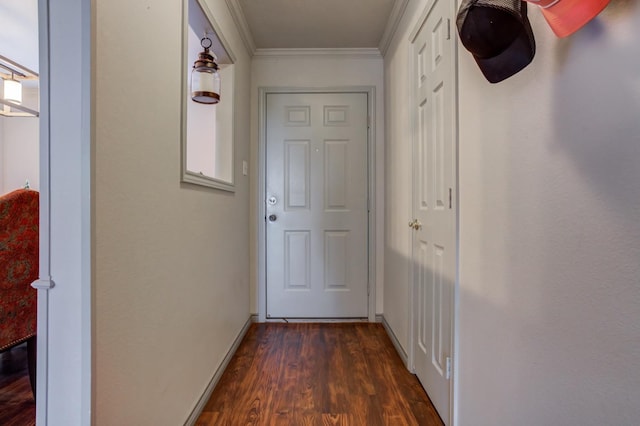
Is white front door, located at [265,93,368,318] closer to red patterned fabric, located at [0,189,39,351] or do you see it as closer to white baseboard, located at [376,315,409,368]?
white baseboard, located at [376,315,409,368]

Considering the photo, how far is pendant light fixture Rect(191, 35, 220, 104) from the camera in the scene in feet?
5.62

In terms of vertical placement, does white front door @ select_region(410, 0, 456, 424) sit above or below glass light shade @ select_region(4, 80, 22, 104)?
below

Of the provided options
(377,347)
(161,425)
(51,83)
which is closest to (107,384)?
(161,425)

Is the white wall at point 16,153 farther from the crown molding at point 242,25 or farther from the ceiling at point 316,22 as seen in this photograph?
the ceiling at point 316,22

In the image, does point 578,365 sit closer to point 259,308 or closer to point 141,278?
point 141,278

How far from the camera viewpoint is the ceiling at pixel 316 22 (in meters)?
2.20

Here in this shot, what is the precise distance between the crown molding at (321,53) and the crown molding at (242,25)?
0.11m

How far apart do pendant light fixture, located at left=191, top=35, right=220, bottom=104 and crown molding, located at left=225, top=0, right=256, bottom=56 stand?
0.49 meters

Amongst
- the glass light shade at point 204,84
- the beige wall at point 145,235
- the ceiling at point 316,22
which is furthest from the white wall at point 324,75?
the beige wall at point 145,235

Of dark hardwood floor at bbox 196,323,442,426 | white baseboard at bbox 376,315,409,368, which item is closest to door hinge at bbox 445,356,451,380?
dark hardwood floor at bbox 196,323,442,426

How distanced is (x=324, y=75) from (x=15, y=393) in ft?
9.67

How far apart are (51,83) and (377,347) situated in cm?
229

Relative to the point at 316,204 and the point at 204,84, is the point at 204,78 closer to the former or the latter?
the point at 204,84

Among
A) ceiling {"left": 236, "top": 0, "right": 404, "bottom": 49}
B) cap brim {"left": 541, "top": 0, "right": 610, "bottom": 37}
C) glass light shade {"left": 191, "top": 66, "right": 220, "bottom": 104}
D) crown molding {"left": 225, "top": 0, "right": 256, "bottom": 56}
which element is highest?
ceiling {"left": 236, "top": 0, "right": 404, "bottom": 49}
